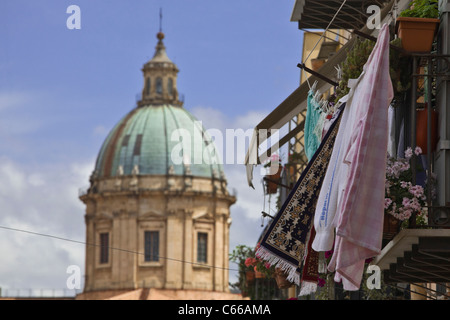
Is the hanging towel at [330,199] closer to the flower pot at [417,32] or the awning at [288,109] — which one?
the flower pot at [417,32]

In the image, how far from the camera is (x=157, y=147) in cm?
9231

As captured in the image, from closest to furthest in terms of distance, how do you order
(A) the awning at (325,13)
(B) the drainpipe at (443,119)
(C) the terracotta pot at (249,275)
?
1. (B) the drainpipe at (443,119)
2. (A) the awning at (325,13)
3. (C) the terracotta pot at (249,275)

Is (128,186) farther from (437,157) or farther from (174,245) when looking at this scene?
(437,157)

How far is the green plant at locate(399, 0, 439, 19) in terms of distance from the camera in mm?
12195

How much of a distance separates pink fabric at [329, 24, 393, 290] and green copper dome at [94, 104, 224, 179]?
80569mm

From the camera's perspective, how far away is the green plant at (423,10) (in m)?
12.2

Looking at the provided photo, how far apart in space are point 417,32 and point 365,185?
83.4 inches

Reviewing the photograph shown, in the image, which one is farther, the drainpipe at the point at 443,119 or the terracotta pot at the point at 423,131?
the terracotta pot at the point at 423,131

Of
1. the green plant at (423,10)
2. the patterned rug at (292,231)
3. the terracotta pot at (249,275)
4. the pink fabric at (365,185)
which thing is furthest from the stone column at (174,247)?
the pink fabric at (365,185)

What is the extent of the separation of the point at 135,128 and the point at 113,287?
1146cm

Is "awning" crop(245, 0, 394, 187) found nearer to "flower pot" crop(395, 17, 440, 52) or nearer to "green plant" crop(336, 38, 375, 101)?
"green plant" crop(336, 38, 375, 101)

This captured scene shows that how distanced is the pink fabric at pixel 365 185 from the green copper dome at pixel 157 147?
264 feet

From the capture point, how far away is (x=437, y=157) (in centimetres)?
1200
